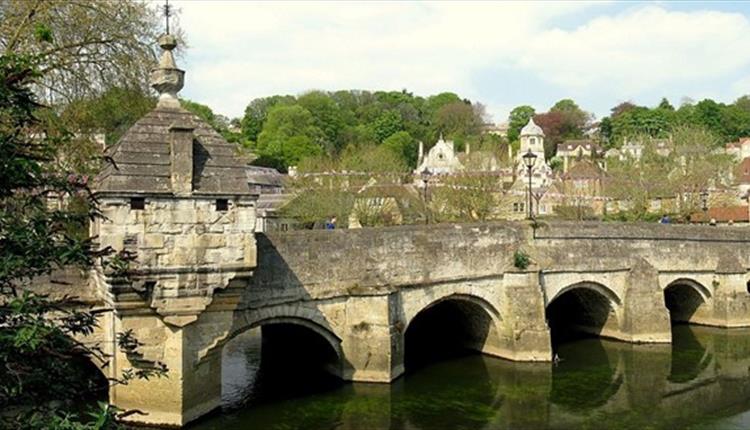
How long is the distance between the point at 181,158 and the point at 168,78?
174 cm

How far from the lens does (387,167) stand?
140 ft

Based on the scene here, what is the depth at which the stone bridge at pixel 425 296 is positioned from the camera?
551 inches

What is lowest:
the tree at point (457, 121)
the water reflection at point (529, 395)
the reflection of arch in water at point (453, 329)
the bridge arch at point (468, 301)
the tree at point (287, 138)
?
the water reflection at point (529, 395)

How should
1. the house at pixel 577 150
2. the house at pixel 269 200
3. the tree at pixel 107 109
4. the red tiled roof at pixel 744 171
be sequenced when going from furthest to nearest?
1. the house at pixel 577 150
2. the red tiled roof at pixel 744 171
3. the house at pixel 269 200
4. the tree at pixel 107 109

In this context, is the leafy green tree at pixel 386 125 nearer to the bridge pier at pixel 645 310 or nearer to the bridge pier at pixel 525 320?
the bridge pier at pixel 645 310

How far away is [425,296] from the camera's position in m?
19.1

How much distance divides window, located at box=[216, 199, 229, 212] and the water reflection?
4463 mm

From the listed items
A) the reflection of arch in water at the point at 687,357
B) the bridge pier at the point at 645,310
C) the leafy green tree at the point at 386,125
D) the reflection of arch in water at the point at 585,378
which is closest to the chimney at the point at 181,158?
the reflection of arch in water at the point at 585,378

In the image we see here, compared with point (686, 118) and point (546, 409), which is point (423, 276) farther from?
point (686, 118)

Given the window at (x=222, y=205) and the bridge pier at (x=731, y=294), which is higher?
the window at (x=222, y=205)

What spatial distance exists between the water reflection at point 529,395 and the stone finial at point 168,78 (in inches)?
260

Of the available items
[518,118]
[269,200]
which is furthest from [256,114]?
[269,200]

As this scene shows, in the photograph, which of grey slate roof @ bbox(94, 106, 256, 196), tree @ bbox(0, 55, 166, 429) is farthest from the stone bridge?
tree @ bbox(0, 55, 166, 429)

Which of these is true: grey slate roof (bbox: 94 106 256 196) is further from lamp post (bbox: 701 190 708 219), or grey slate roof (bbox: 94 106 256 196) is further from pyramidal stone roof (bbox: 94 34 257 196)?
lamp post (bbox: 701 190 708 219)
